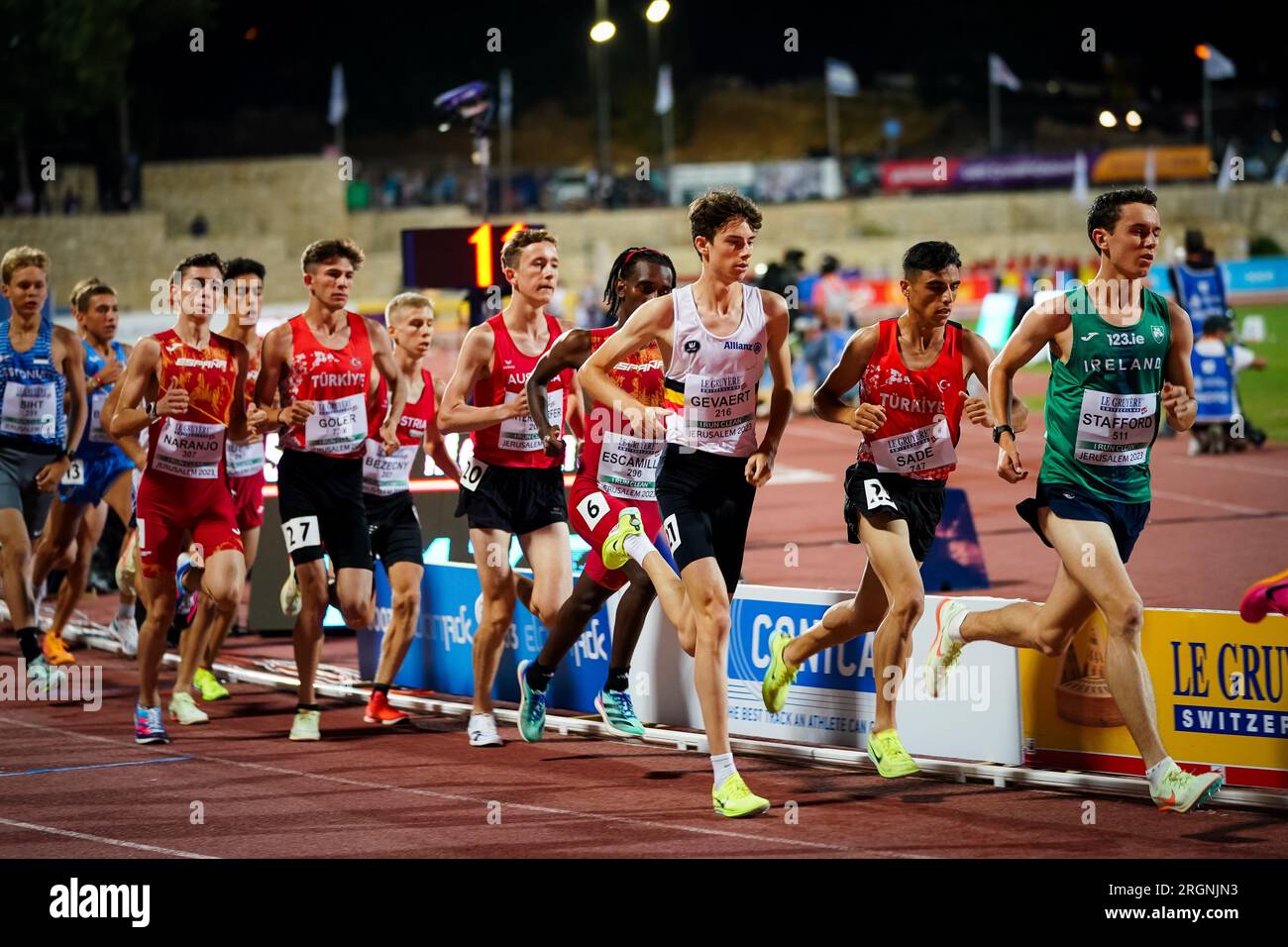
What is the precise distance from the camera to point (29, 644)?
34.2ft

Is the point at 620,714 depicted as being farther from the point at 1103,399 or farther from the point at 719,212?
the point at 1103,399

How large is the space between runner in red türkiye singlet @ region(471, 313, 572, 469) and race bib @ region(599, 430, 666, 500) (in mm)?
446

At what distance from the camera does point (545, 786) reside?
7703mm

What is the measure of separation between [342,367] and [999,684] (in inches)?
143

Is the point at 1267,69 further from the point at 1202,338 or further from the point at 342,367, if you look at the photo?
the point at 342,367

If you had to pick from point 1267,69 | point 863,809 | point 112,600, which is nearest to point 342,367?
point 863,809

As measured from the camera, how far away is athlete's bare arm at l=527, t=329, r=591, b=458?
816 cm

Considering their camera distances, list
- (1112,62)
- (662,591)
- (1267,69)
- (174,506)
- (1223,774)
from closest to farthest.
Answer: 1. (1223,774)
2. (662,591)
3. (174,506)
4. (1267,69)
5. (1112,62)

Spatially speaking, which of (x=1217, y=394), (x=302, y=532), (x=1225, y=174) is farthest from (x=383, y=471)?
(x=1225, y=174)

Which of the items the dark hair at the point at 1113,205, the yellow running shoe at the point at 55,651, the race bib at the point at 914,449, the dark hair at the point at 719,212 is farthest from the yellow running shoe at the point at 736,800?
the yellow running shoe at the point at 55,651

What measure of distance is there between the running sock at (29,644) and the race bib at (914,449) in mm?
5442

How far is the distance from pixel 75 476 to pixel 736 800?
6.53m

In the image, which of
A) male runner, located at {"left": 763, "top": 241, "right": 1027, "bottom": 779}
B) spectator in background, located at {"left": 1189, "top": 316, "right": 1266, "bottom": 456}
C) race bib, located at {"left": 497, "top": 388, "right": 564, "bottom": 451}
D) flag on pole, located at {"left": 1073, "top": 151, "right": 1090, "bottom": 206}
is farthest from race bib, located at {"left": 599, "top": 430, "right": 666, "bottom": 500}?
flag on pole, located at {"left": 1073, "top": 151, "right": 1090, "bottom": 206}

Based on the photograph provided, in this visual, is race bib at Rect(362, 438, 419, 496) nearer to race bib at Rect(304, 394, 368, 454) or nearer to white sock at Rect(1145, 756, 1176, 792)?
race bib at Rect(304, 394, 368, 454)
